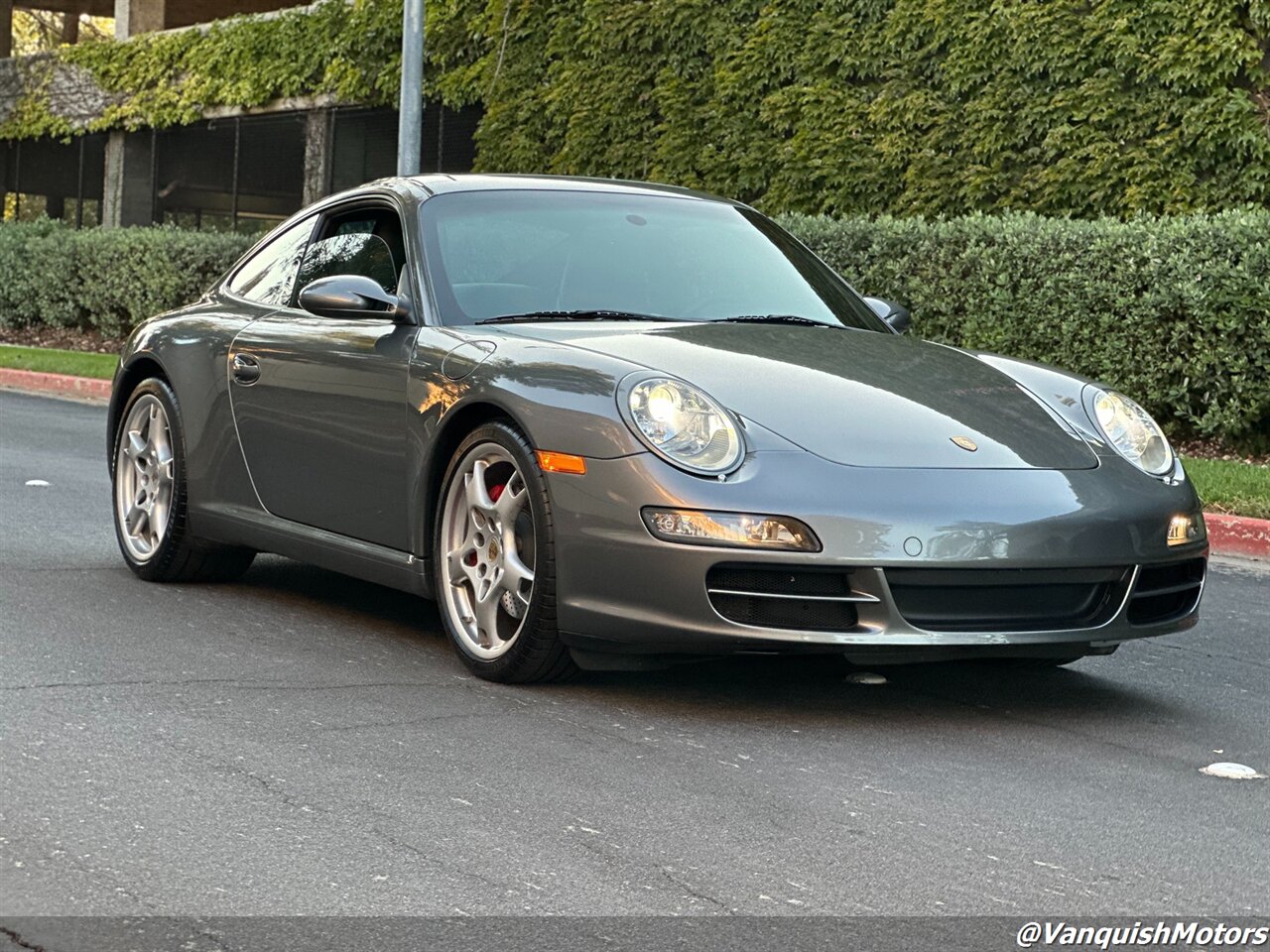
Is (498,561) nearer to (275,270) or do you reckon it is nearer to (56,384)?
(275,270)

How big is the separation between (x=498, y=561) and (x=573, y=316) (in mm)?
903

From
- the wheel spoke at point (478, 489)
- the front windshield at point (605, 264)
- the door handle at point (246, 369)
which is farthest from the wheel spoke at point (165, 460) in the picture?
the wheel spoke at point (478, 489)

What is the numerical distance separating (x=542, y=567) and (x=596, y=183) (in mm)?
1939

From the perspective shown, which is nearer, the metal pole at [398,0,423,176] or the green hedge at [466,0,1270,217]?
the green hedge at [466,0,1270,217]

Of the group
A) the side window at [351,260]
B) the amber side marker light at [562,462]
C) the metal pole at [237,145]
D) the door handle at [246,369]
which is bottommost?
the amber side marker light at [562,462]

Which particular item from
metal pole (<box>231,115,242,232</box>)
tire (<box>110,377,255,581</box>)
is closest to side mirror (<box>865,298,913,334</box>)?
tire (<box>110,377,255,581</box>)

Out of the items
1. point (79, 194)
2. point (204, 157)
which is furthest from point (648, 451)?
point (79, 194)

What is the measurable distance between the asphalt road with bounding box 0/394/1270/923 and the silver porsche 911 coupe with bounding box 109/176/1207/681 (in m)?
0.25

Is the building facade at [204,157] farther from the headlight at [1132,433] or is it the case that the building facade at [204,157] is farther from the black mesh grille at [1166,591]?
the black mesh grille at [1166,591]

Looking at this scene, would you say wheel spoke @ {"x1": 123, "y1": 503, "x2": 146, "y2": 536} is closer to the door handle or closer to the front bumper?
the door handle

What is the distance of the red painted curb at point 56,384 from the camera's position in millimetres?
17855

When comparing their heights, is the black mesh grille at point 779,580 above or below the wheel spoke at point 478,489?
below

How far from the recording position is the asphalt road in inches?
141

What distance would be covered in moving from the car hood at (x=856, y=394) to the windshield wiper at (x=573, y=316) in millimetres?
124
